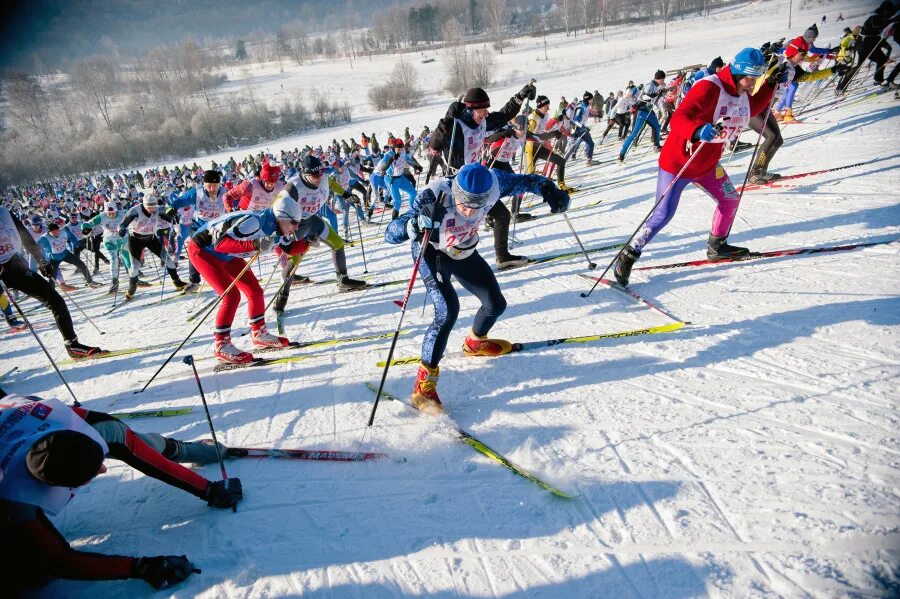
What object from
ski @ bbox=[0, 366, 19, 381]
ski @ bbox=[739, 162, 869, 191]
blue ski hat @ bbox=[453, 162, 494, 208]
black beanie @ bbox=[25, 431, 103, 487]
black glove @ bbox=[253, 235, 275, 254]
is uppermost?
blue ski hat @ bbox=[453, 162, 494, 208]

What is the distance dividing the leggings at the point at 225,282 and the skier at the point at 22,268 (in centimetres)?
231

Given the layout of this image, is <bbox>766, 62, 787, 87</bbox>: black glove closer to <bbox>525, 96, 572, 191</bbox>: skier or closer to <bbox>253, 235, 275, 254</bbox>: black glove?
<bbox>525, 96, 572, 191</bbox>: skier

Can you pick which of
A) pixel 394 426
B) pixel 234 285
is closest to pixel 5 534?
pixel 394 426

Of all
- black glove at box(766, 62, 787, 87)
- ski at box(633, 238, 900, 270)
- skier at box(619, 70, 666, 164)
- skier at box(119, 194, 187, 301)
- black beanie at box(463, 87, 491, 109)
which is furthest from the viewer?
skier at box(619, 70, 666, 164)

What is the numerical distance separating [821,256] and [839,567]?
406cm

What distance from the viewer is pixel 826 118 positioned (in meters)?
10.6

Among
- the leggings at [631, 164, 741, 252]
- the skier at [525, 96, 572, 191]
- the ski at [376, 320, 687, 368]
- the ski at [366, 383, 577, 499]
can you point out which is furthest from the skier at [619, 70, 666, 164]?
the ski at [366, 383, 577, 499]

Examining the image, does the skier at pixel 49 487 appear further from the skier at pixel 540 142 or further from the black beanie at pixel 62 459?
the skier at pixel 540 142

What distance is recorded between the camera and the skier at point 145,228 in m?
8.34

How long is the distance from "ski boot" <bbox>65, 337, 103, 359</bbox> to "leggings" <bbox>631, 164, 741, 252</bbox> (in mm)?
7225

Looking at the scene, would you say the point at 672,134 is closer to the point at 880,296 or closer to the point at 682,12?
the point at 880,296

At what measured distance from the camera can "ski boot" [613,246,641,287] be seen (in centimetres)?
488

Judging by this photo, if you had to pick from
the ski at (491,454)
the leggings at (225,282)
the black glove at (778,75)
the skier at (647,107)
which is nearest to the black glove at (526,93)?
the black glove at (778,75)

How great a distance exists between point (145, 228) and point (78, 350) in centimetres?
341
